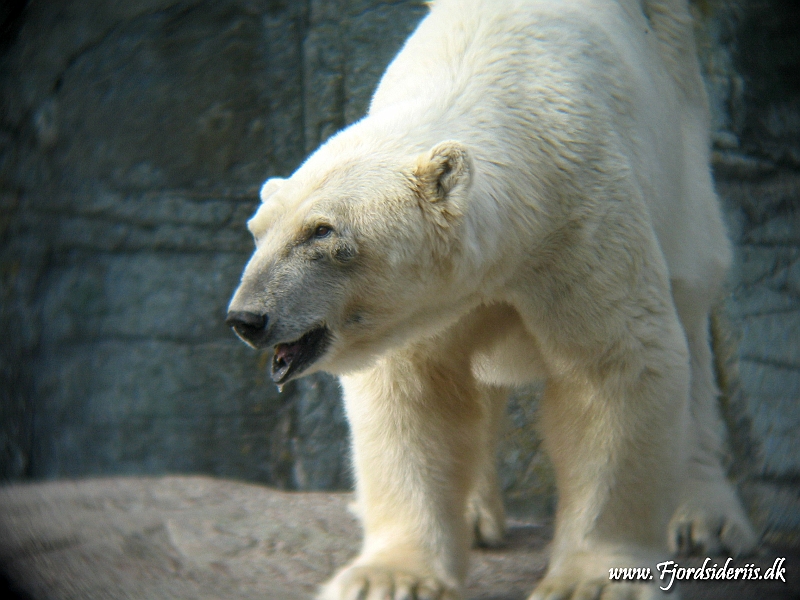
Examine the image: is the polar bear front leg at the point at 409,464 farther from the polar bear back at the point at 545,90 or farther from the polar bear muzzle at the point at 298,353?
the polar bear back at the point at 545,90

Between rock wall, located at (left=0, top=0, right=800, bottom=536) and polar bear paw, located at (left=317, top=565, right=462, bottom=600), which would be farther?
rock wall, located at (left=0, top=0, right=800, bottom=536)

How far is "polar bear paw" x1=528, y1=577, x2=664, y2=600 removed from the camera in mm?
2215

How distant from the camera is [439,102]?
2305 mm

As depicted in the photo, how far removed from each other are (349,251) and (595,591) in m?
1.14

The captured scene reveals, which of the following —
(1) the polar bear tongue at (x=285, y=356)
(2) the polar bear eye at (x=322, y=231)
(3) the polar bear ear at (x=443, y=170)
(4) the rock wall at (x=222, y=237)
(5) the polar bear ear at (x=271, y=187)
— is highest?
(3) the polar bear ear at (x=443, y=170)

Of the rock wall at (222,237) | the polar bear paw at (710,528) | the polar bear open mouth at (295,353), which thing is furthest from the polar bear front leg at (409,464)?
the rock wall at (222,237)

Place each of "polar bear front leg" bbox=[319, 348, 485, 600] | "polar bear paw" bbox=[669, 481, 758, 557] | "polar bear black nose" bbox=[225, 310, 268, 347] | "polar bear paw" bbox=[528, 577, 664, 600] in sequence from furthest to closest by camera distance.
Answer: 1. "polar bear paw" bbox=[669, 481, 758, 557]
2. "polar bear front leg" bbox=[319, 348, 485, 600]
3. "polar bear paw" bbox=[528, 577, 664, 600]
4. "polar bear black nose" bbox=[225, 310, 268, 347]

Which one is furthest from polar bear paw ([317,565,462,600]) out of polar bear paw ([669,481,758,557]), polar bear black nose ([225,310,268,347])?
polar bear paw ([669,481,758,557])

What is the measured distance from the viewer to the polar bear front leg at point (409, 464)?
7.83 ft

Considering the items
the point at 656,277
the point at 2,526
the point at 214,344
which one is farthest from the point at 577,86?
the point at 214,344

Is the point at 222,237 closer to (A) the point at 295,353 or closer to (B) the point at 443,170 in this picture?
(A) the point at 295,353

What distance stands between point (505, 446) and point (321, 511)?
1639mm

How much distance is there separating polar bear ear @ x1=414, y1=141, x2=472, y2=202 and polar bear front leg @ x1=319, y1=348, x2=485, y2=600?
22.0 inches

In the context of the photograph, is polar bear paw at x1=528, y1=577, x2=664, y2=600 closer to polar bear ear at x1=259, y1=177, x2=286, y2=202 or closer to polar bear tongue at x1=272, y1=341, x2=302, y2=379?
polar bear tongue at x1=272, y1=341, x2=302, y2=379
